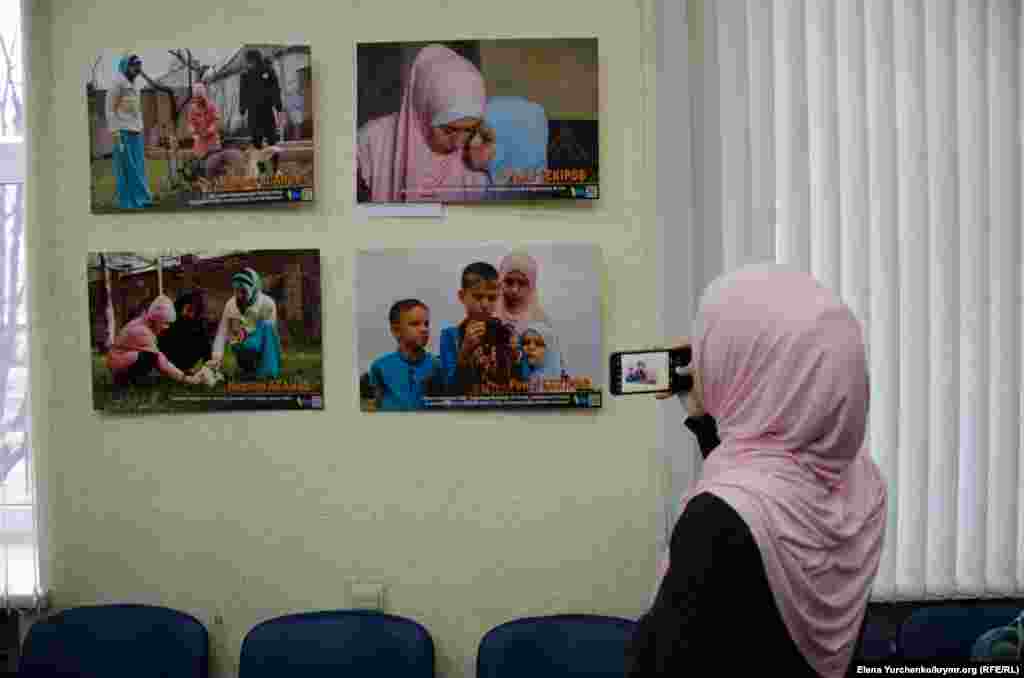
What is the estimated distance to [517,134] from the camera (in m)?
2.32

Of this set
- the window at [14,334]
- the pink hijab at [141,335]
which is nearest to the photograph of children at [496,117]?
the pink hijab at [141,335]

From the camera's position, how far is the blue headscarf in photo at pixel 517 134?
232cm

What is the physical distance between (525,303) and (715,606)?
1.41m

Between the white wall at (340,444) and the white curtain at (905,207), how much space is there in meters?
0.25

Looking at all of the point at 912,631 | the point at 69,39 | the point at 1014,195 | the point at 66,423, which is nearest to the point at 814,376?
the point at 912,631

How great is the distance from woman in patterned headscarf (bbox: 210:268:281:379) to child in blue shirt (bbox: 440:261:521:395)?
0.49 metres

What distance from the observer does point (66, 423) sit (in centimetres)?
243

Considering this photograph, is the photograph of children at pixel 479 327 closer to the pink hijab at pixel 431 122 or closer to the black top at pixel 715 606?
the pink hijab at pixel 431 122

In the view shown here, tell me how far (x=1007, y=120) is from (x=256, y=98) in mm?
2153

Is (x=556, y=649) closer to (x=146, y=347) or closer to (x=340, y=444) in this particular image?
(x=340, y=444)

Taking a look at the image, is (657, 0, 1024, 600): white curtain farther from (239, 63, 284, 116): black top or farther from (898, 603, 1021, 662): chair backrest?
(239, 63, 284, 116): black top

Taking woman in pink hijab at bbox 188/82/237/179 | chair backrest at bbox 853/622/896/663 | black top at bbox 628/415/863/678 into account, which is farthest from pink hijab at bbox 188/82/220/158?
chair backrest at bbox 853/622/896/663

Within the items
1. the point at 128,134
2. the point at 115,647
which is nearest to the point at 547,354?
the point at 128,134

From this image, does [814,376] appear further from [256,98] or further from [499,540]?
[256,98]
